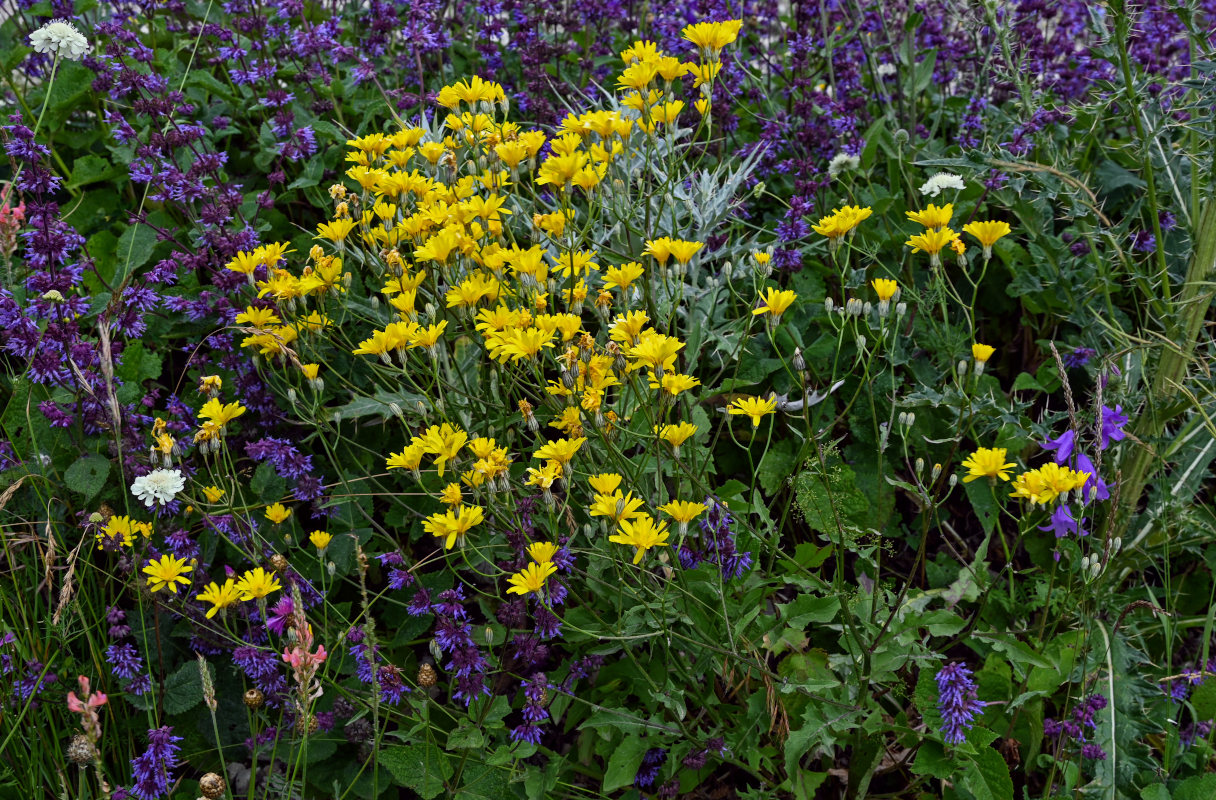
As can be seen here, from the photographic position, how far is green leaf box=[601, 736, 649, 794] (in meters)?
2.06

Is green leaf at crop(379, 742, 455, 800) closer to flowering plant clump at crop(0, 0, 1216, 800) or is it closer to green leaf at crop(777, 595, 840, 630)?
flowering plant clump at crop(0, 0, 1216, 800)

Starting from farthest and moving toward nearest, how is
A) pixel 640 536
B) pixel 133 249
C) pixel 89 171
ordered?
pixel 89 171
pixel 133 249
pixel 640 536

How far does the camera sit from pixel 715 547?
2160mm

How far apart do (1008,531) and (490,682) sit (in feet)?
5.56

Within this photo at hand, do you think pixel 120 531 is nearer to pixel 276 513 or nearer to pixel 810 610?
pixel 276 513

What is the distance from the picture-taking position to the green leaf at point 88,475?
240 cm

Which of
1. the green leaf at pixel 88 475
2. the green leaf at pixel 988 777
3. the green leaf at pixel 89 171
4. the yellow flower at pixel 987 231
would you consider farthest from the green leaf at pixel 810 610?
the green leaf at pixel 89 171

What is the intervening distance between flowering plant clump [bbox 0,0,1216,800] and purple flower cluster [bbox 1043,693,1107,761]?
0.4 inches

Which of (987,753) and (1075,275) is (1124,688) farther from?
(1075,275)

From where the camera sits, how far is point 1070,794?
208 centimetres

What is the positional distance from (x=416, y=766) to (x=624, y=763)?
0.43m

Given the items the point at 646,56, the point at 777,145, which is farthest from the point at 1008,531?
the point at 646,56

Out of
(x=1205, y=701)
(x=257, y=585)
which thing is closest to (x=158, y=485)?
(x=257, y=585)

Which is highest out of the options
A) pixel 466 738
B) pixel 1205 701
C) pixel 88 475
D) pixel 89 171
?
pixel 89 171
